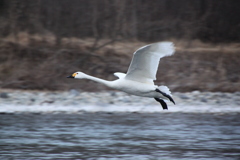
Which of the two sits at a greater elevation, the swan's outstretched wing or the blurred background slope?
the blurred background slope

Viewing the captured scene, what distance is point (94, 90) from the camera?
1825cm

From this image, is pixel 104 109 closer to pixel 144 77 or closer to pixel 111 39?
pixel 144 77

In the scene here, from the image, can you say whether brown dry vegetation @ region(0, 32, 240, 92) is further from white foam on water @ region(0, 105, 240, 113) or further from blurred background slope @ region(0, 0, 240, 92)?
white foam on water @ region(0, 105, 240, 113)

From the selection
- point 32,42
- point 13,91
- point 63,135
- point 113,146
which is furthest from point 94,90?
point 113,146

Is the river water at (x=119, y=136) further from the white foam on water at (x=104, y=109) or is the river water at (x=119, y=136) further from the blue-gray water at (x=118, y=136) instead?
the white foam on water at (x=104, y=109)

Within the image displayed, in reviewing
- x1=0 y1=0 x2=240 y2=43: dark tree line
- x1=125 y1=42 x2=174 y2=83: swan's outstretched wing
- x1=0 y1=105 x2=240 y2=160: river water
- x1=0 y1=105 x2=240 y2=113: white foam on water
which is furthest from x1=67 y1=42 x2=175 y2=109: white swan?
x1=0 y1=0 x2=240 y2=43: dark tree line

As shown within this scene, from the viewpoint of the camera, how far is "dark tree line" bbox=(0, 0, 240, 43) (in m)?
21.5

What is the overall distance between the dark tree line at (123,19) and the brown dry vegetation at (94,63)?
496 millimetres

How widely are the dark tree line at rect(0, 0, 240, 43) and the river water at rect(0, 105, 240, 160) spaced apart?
6869 millimetres

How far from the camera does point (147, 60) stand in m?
9.87

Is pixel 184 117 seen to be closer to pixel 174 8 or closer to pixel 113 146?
pixel 113 146

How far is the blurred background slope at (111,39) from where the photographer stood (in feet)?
63.4

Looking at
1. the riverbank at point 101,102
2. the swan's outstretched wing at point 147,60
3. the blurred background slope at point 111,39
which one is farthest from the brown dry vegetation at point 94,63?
the swan's outstretched wing at point 147,60

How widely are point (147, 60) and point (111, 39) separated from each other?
11.7m
